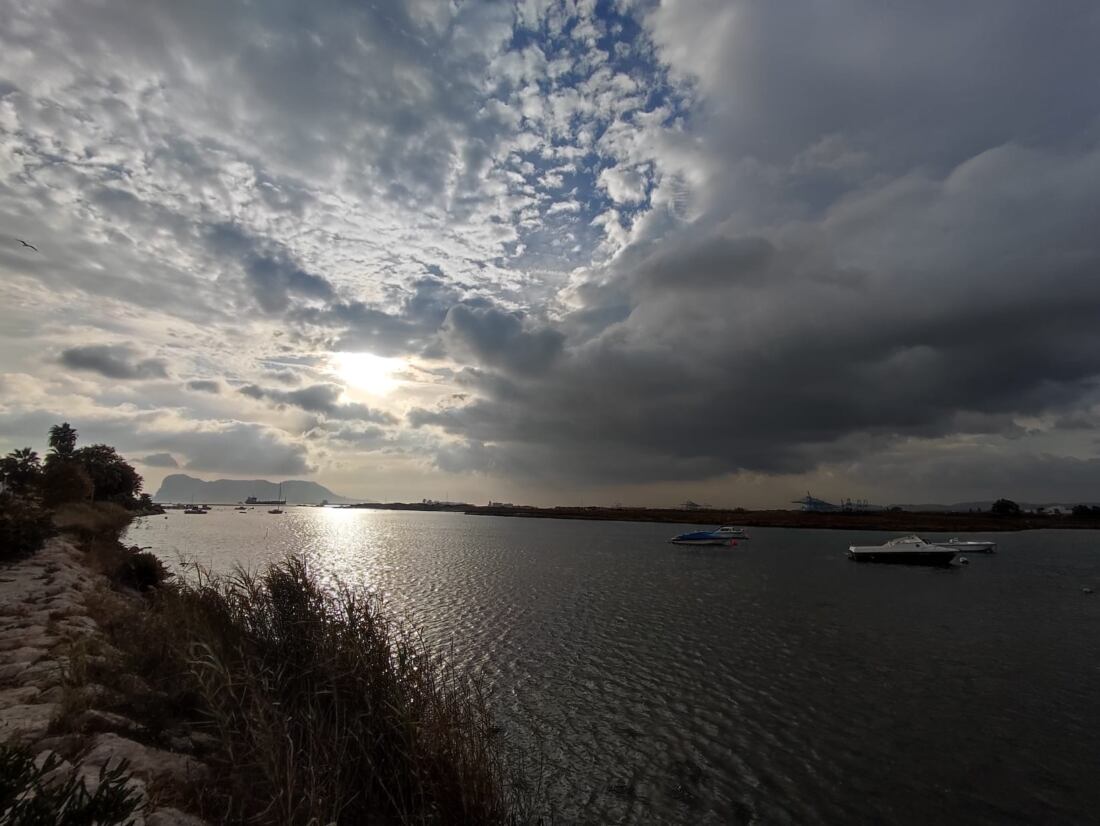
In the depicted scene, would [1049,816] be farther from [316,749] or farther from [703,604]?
[703,604]

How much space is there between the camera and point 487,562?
56.5 metres

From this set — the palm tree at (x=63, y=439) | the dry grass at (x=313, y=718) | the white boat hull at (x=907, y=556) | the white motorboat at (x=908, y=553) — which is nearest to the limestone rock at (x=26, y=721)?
the dry grass at (x=313, y=718)

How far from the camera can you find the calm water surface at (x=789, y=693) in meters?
12.3

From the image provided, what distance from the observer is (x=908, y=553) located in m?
60.3

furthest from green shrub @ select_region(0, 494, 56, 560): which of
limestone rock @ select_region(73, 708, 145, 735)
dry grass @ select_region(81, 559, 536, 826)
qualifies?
limestone rock @ select_region(73, 708, 145, 735)

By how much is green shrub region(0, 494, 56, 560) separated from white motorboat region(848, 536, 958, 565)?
7447cm

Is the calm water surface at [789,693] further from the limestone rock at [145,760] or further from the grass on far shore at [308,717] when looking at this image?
the limestone rock at [145,760]

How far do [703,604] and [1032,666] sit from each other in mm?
16331

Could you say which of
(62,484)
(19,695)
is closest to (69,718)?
(19,695)

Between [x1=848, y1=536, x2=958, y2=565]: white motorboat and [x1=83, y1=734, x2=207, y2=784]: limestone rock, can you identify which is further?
[x1=848, y1=536, x2=958, y2=565]: white motorboat

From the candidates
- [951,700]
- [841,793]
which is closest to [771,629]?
[951,700]

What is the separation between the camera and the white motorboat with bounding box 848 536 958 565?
59.5 meters

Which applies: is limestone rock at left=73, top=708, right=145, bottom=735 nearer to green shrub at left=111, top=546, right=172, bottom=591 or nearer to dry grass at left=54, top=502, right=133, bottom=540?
green shrub at left=111, top=546, right=172, bottom=591

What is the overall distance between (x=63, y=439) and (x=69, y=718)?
107 meters
